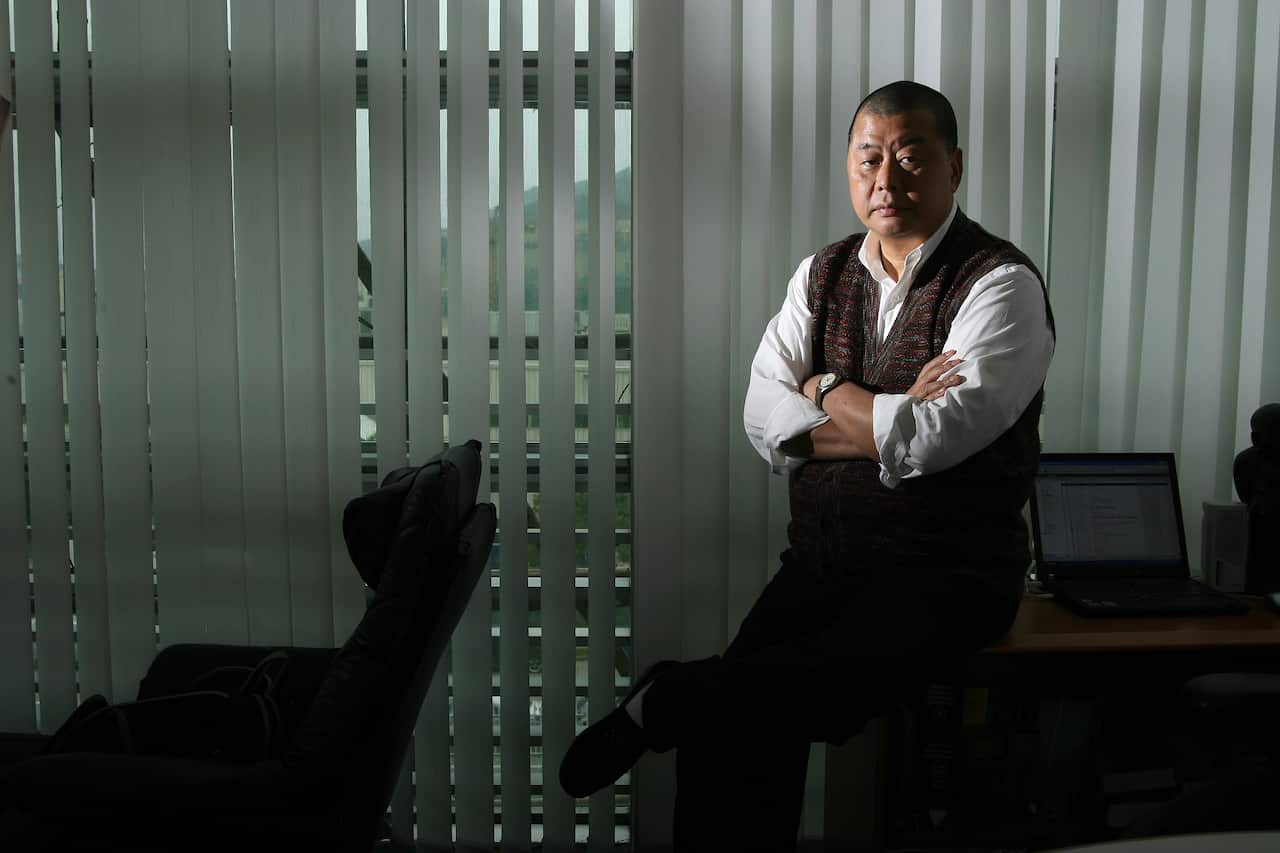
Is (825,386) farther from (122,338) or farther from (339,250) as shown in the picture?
(122,338)

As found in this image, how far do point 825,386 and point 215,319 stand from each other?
5.06ft

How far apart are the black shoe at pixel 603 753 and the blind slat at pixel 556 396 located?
2.14 feet

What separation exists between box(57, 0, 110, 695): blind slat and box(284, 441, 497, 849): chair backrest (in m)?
1.09

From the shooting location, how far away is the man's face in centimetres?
184

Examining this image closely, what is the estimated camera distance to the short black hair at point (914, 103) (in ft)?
6.03

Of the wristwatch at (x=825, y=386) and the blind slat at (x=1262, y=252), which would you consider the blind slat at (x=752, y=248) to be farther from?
the blind slat at (x=1262, y=252)

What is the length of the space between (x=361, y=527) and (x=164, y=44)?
57.2 inches

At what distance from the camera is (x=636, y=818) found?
7.89 ft

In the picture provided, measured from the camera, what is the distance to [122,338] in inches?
91.0

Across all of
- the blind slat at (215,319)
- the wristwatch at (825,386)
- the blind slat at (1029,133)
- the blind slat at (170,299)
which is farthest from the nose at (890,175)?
the blind slat at (170,299)

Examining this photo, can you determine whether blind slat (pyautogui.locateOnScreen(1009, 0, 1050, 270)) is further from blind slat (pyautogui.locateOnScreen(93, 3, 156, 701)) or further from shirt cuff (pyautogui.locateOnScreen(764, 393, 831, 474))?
blind slat (pyautogui.locateOnScreen(93, 3, 156, 701))

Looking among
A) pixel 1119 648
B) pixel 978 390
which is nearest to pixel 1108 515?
pixel 1119 648

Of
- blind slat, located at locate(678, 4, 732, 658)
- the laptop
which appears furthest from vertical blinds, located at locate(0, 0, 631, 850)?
the laptop

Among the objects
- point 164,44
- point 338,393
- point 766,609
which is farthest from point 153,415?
point 766,609
